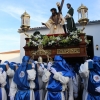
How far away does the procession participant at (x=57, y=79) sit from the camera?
3.04 m

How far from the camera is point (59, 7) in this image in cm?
541

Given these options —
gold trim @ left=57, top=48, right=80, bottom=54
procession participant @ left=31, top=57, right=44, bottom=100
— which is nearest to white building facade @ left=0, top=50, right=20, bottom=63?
gold trim @ left=57, top=48, right=80, bottom=54

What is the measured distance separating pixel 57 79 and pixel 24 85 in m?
0.62

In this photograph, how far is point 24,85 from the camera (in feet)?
10.5

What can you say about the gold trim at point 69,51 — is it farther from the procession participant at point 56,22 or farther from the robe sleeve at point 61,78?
the robe sleeve at point 61,78

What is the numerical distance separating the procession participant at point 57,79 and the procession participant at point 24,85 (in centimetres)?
27

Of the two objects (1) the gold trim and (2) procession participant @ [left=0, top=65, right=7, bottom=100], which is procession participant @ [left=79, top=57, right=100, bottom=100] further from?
(2) procession participant @ [left=0, top=65, right=7, bottom=100]

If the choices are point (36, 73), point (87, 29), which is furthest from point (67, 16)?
point (87, 29)

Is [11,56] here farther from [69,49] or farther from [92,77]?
[92,77]

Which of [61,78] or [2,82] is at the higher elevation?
[61,78]

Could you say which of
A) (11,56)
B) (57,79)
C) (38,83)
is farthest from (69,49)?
(11,56)

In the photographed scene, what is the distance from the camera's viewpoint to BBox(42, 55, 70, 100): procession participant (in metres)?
3.04

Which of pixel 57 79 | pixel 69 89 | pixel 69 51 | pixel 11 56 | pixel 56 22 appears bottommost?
pixel 69 89

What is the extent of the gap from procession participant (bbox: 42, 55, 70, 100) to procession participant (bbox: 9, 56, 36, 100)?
0.89ft
